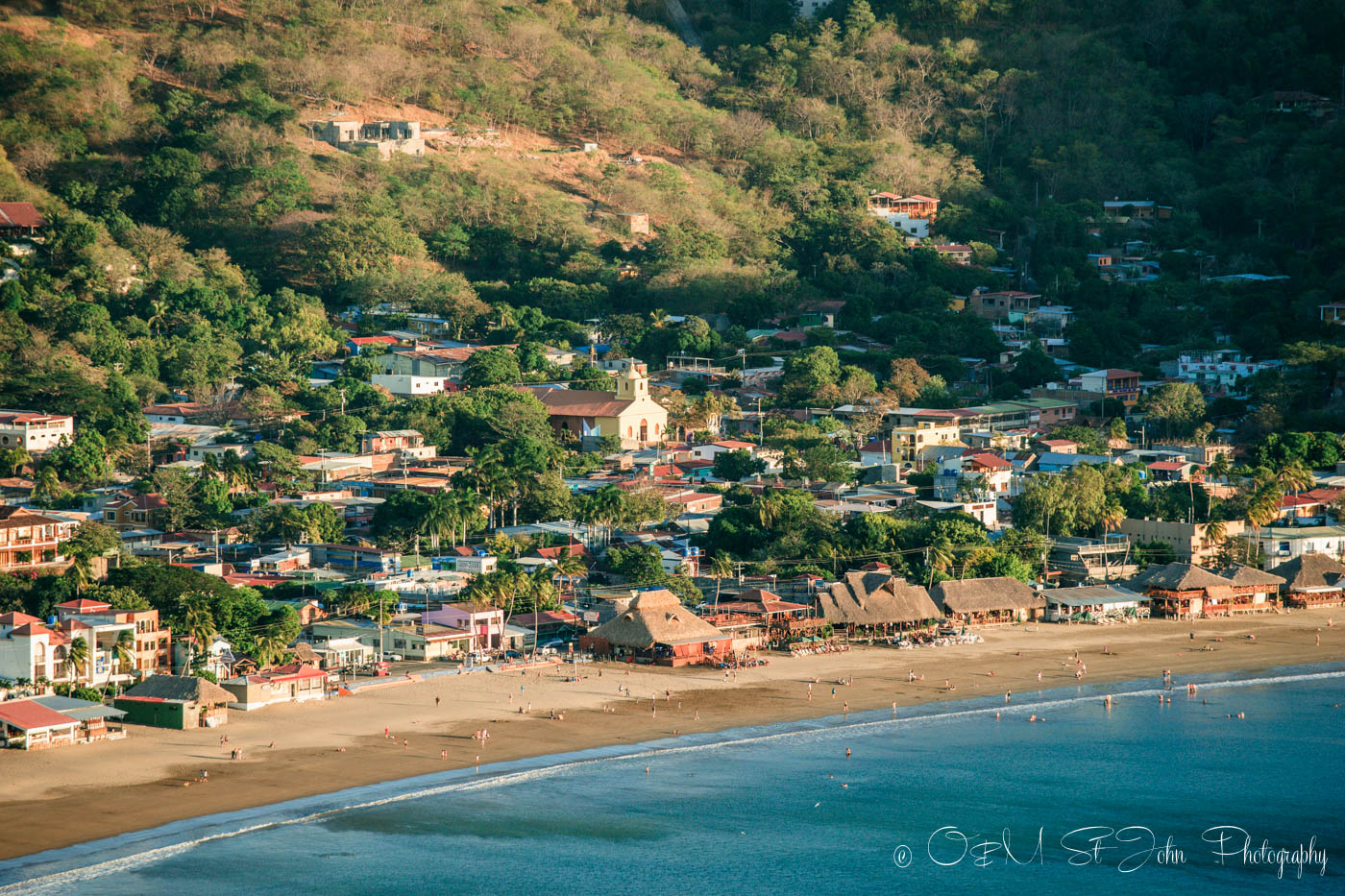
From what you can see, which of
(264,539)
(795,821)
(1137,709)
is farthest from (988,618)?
(264,539)

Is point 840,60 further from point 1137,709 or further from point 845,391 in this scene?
point 1137,709

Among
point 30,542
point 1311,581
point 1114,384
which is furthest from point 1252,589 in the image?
point 30,542

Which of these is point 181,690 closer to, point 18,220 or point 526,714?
point 526,714

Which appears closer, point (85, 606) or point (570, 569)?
point (85, 606)

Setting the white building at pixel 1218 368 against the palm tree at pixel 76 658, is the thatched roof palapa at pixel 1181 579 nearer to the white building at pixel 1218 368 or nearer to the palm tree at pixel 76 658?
the white building at pixel 1218 368

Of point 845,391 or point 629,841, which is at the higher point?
point 845,391

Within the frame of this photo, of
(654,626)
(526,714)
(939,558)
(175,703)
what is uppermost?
(939,558)

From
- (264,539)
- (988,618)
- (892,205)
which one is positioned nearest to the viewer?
(988,618)

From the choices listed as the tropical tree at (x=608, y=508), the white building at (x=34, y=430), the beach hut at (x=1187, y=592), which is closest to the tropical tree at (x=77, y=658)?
the tropical tree at (x=608, y=508)
